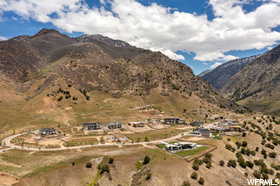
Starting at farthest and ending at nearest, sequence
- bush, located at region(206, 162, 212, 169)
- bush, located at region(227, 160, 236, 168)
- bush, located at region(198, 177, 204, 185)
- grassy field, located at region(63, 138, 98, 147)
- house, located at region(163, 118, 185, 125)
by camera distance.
A: house, located at region(163, 118, 185, 125) → grassy field, located at region(63, 138, 98, 147) → bush, located at region(227, 160, 236, 168) → bush, located at region(206, 162, 212, 169) → bush, located at region(198, 177, 204, 185)

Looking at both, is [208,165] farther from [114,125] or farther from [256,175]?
[114,125]

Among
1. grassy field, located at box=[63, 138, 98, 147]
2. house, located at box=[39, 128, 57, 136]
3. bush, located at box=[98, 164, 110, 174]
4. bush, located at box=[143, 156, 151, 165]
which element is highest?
house, located at box=[39, 128, 57, 136]

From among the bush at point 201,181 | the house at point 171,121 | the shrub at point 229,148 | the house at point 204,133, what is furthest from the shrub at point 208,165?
the house at point 171,121

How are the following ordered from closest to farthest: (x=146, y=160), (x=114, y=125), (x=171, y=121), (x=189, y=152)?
(x=146, y=160)
(x=189, y=152)
(x=114, y=125)
(x=171, y=121)

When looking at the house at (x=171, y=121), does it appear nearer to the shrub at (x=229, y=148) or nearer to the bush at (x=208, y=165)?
the shrub at (x=229, y=148)

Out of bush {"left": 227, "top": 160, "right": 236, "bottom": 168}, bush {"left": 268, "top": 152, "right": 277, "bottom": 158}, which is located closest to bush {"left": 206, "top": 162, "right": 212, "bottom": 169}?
bush {"left": 227, "top": 160, "right": 236, "bottom": 168}

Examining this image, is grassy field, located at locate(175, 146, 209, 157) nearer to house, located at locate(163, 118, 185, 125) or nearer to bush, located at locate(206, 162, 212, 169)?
bush, located at locate(206, 162, 212, 169)

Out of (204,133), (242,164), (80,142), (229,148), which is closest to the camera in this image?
(242,164)

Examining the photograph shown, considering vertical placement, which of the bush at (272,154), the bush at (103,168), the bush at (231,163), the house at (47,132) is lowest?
the bush at (272,154)

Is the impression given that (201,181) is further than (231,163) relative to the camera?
No

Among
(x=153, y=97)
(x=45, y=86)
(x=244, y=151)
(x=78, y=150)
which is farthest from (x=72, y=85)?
(x=244, y=151)

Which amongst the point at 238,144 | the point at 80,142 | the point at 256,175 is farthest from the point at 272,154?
the point at 80,142
